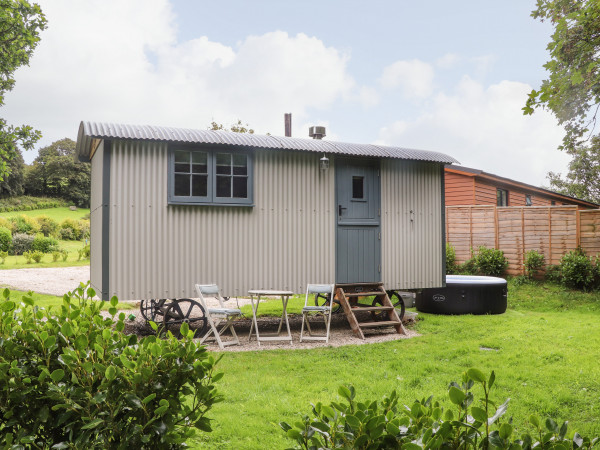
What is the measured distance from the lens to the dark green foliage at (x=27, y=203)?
38.9 meters

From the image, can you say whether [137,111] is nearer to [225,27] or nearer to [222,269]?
[225,27]

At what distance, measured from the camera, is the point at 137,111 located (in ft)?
92.6

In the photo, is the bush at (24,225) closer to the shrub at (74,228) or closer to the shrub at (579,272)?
the shrub at (74,228)

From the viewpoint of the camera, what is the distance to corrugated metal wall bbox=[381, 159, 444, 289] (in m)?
8.93

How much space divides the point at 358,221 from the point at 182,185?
10.2 ft

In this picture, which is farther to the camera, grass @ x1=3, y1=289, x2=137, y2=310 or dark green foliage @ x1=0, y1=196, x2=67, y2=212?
dark green foliage @ x1=0, y1=196, x2=67, y2=212

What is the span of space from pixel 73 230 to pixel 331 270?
84.7 ft

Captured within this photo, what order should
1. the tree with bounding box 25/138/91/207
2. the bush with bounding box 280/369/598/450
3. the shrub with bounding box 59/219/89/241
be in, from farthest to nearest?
the tree with bounding box 25/138/91/207 < the shrub with bounding box 59/219/89/241 < the bush with bounding box 280/369/598/450

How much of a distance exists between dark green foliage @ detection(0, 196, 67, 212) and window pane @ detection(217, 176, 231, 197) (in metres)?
36.6

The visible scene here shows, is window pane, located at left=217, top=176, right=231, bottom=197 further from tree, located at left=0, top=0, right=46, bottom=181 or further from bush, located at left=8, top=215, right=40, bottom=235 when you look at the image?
bush, located at left=8, top=215, right=40, bottom=235

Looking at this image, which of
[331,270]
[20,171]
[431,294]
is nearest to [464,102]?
[431,294]

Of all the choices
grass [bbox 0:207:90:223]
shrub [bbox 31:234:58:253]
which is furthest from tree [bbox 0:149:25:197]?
shrub [bbox 31:234:58:253]

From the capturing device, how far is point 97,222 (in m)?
7.91

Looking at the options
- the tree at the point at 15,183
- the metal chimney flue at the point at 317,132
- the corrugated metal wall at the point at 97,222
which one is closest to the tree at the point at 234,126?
the metal chimney flue at the point at 317,132
